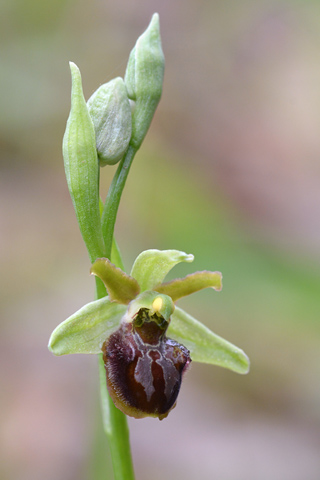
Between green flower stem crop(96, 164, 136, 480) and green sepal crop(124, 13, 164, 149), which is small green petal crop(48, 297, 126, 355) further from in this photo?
green sepal crop(124, 13, 164, 149)

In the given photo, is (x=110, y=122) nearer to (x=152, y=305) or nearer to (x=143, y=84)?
A: (x=143, y=84)

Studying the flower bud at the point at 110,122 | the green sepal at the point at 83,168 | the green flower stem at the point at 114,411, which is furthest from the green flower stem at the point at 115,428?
the flower bud at the point at 110,122

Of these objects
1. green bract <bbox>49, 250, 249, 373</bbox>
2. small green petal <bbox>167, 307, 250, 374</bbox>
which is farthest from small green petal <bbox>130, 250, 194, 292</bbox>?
small green petal <bbox>167, 307, 250, 374</bbox>

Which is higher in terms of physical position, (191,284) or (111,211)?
(111,211)

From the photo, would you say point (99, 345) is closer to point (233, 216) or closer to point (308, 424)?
point (308, 424)

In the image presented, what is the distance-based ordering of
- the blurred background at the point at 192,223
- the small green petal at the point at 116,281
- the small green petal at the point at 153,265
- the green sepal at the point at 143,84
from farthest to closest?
the blurred background at the point at 192,223
the green sepal at the point at 143,84
the small green petal at the point at 153,265
the small green petal at the point at 116,281

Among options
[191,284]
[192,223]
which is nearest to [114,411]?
[191,284]

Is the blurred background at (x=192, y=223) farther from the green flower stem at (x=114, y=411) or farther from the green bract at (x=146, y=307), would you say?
the green bract at (x=146, y=307)
